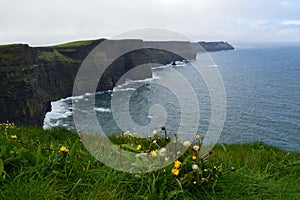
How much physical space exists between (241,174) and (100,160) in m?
2.10

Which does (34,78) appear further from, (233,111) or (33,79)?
(233,111)

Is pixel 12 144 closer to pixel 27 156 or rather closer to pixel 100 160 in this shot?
pixel 27 156

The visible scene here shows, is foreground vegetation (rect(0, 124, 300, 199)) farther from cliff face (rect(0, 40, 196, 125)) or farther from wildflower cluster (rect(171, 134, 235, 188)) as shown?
cliff face (rect(0, 40, 196, 125))

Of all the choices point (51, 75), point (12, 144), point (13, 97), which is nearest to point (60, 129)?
point (12, 144)

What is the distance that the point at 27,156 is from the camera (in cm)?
413

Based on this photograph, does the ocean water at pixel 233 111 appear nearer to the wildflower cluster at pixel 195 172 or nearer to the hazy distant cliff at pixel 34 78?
the hazy distant cliff at pixel 34 78

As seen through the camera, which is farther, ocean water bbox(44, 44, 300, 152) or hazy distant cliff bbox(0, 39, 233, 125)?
hazy distant cliff bbox(0, 39, 233, 125)

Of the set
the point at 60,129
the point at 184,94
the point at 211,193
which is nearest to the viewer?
the point at 211,193

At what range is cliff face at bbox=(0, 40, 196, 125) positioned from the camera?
227 feet

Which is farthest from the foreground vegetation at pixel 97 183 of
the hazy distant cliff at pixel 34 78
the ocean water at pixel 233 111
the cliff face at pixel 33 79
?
the cliff face at pixel 33 79

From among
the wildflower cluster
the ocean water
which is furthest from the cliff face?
the wildflower cluster

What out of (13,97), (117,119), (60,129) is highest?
(60,129)

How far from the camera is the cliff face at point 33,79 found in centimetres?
6906

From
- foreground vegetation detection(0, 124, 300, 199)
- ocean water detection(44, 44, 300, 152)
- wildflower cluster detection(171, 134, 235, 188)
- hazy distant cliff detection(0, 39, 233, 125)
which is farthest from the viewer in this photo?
hazy distant cliff detection(0, 39, 233, 125)
